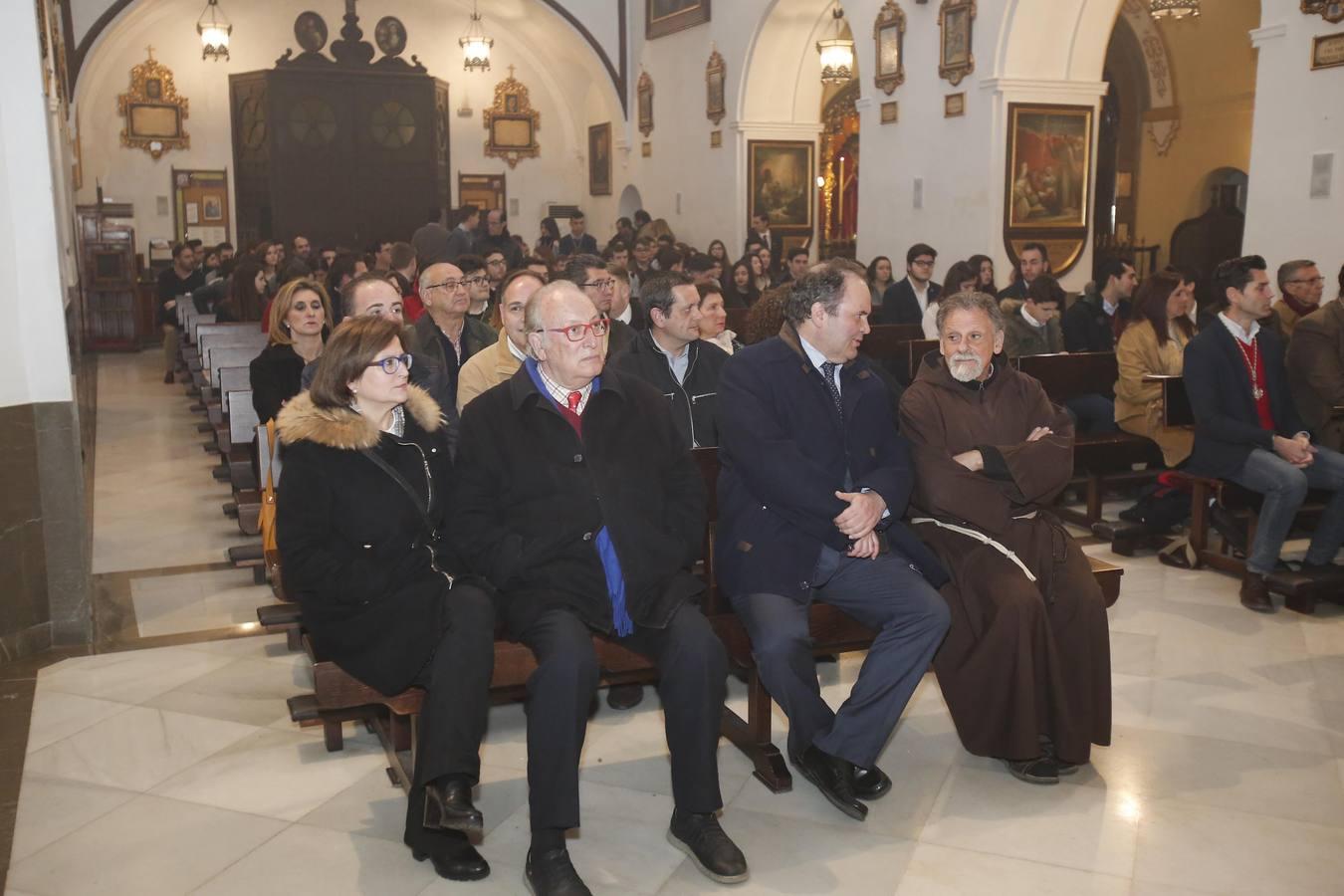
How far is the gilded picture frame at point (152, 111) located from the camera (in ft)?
61.8

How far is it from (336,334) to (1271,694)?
3.57m

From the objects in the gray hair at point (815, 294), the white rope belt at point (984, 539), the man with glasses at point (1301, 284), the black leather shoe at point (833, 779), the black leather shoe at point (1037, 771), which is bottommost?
the black leather shoe at point (1037, 771)

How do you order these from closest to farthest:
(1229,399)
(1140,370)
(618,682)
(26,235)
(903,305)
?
1. (618,682)
2. (26,235)
3. (1229,399)
4. (1140,370)
5. (903,305)

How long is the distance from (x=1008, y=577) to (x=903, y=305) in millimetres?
6452

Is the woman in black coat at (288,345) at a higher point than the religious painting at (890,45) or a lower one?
lower

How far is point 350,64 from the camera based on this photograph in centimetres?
1945

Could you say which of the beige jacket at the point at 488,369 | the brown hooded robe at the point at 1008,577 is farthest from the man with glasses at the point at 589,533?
the beige jacket at the point at 488,369

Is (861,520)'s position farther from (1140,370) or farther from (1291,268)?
(1291,268)

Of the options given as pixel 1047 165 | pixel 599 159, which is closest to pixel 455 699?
pixel 1047 165

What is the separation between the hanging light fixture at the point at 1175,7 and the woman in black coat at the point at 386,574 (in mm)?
10913

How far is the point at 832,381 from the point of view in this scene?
4086 millimetres

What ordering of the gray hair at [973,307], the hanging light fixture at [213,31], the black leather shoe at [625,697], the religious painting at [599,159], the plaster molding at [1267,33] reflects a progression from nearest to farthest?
the gray hair at [973,307], the black leather shoe at [625,697], the plaster molding at [1267,33], the hanging light fixture at [213,31], the religious painting at [599,159]

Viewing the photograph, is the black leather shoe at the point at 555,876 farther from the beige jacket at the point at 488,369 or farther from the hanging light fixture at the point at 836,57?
the hanging light fixture at the point at 836,57

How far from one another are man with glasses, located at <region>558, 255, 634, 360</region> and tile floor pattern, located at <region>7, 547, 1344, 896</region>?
74.4 inches
